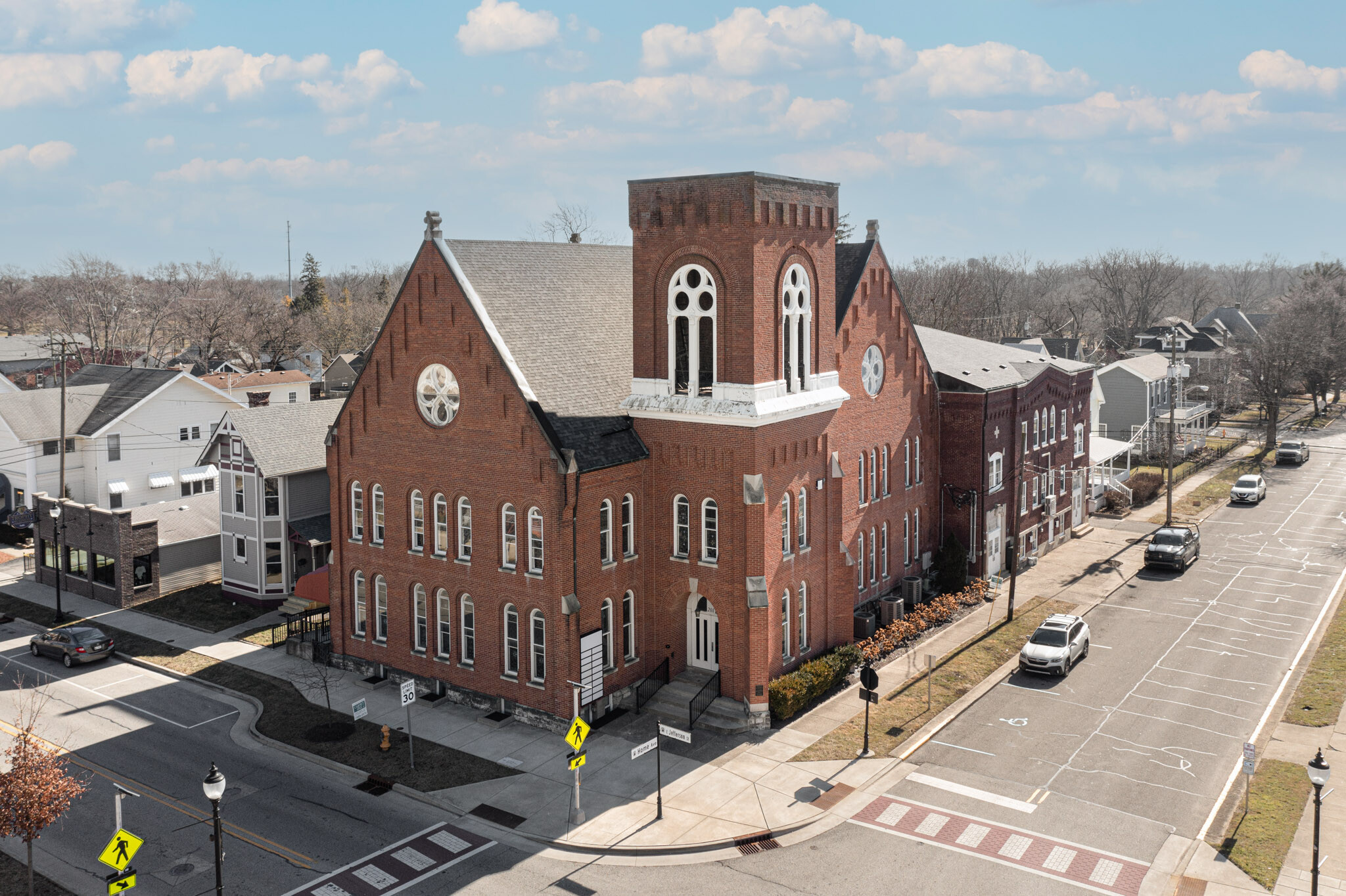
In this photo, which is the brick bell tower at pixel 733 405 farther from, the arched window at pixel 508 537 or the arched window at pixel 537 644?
the arched window at pixel 508 537

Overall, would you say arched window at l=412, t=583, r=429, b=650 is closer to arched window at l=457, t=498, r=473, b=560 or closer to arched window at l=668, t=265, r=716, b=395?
arched window at l=457, t=498, r=473, b=560

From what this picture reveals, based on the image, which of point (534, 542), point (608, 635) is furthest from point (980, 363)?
point (534, 542)

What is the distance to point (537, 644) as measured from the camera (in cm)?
2928

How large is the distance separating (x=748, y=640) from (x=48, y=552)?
35141 mm

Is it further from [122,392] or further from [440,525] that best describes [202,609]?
[122,392]

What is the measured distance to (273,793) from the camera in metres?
25.5

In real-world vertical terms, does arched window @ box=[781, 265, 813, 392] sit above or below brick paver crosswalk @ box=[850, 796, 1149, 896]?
above

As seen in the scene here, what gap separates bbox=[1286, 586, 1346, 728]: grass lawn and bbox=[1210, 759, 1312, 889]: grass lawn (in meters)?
3.88

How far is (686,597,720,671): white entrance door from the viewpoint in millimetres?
30406

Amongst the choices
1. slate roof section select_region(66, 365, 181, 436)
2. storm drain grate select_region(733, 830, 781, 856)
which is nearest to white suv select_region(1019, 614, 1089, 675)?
storm drain grate select_region(733, 830, 781, 856)

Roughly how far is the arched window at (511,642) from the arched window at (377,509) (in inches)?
230

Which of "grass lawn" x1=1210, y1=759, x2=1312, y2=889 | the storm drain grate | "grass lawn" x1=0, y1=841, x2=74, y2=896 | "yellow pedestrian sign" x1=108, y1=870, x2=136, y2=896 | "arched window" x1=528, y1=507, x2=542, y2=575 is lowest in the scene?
"grass lawn" x1=0, y1=841, x2=74, y2=896

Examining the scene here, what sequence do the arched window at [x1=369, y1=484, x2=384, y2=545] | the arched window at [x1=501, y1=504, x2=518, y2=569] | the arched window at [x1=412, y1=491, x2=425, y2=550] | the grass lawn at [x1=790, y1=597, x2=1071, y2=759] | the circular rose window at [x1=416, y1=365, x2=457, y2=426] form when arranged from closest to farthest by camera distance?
the grass lawn at [x1=790, y1=597, x2=1071, y2=759], the arched window at [x1=501, y1=504, x2=518, y2=569], the circular rose window at [x1=416, y1=365, x2=457, y2=426], the arched window at [x1=412, y1=491, x2=425, y2=550], the arched window at [x1=369, y1=484, x2=384, y2=545]

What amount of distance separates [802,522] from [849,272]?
36.4ft
